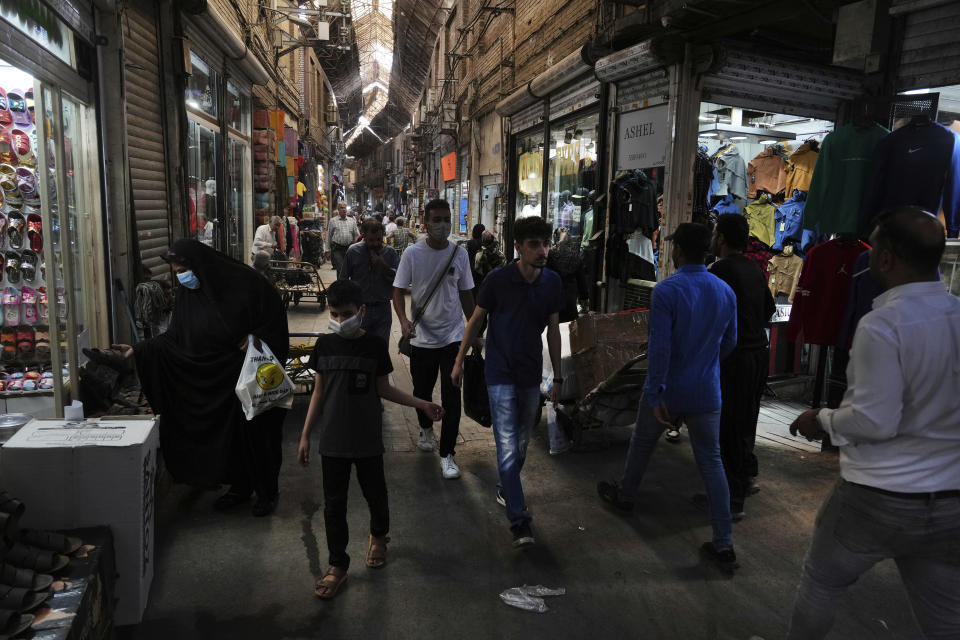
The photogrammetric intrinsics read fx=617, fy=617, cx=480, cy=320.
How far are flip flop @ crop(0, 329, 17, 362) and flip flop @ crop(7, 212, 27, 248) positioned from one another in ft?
1.84

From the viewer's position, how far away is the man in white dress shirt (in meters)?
1.90

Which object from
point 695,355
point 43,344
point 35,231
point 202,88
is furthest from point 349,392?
point 202,88

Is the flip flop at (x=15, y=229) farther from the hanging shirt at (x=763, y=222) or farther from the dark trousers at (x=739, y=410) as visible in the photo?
the hanging shirt at (x=763, y=222)

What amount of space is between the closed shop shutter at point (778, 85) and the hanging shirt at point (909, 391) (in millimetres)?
5659

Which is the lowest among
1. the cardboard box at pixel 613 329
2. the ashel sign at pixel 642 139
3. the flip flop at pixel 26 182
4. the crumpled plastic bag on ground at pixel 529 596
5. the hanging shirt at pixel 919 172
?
the crumpled plastic bag on ground at pixel 529 596

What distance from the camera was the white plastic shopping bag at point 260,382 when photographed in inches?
141

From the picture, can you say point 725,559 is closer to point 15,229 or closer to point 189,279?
point 189,279

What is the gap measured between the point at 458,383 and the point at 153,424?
171cm

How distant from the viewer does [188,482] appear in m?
3.94

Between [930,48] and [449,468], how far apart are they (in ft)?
17.7

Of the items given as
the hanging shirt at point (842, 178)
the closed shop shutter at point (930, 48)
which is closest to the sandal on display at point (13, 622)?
the hanging shirt at point (842, 178)

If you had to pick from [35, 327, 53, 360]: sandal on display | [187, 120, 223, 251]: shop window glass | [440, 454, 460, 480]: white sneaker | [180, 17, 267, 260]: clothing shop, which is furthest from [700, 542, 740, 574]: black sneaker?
[187, 120, 223, 251]: shop window glass

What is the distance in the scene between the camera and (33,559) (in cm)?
230

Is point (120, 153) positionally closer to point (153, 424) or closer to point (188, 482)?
point (188, 482)
